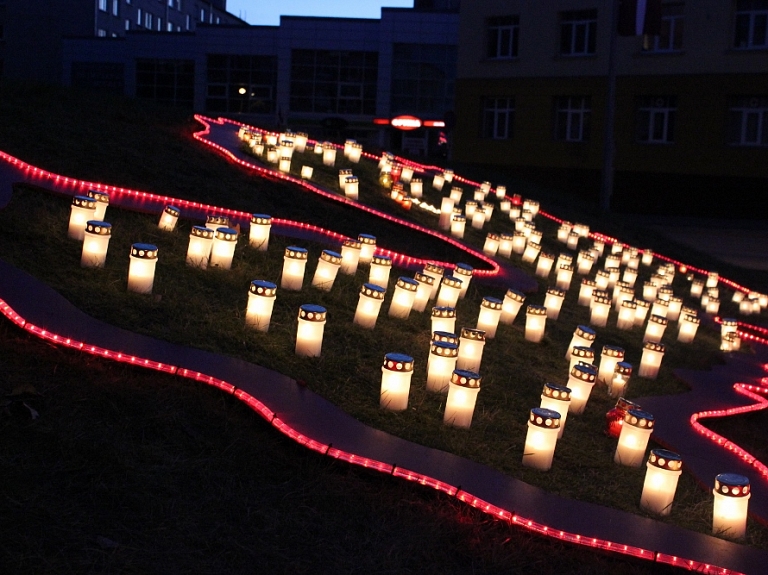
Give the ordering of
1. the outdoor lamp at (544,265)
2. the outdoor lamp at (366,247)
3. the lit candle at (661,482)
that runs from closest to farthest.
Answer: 1. the lit candle at (661,482)
2. the outdoor lamp at (366,247)
3. the outdoor lamp at (544,265)

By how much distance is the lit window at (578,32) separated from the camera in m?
31.0

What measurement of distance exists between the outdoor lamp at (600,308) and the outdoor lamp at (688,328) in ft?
3.22

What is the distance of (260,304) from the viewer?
594cm

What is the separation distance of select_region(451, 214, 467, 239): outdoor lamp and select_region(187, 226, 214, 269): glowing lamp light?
4.73 m

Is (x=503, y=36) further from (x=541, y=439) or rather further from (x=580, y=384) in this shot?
(x=541, y=439)

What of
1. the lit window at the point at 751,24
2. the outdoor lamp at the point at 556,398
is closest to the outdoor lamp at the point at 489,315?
the outdoor lamp at the point at 556,398

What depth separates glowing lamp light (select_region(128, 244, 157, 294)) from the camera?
19.7 feet

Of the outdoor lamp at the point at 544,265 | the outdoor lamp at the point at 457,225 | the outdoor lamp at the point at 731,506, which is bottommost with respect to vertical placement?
the outdoor lamp at the point at 731,506

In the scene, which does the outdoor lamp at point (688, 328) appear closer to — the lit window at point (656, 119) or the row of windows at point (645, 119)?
the row of windows at point (645, 119)

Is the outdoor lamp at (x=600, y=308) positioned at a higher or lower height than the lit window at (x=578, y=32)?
lower

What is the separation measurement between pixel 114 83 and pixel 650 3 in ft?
110

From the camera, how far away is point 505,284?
386 inches

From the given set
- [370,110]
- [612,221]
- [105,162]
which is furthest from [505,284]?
[370,110]

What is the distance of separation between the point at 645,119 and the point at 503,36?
20.0 ft
